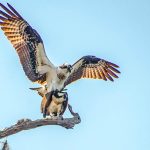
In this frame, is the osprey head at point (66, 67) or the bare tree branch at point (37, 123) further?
the osprey head at point (66, 67)

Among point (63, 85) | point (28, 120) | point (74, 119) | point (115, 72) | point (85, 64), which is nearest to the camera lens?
point (28, 120)

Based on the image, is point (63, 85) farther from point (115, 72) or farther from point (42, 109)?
point (115, 72)

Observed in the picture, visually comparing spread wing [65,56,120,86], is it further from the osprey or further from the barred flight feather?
the barred flight feather

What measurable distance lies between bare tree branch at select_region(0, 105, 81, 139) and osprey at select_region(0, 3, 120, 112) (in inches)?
33.9

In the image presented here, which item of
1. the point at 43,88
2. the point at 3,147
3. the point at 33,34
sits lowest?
the point at 3,147

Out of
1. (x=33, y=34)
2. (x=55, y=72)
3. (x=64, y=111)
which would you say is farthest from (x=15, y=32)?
(x=64, y=111)

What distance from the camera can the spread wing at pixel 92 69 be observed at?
49.9ft

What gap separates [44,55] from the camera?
48.3 feet

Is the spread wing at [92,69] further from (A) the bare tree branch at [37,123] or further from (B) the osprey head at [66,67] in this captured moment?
(A) the bare tree branch at [37,123]

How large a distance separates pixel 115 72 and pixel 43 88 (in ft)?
11.1

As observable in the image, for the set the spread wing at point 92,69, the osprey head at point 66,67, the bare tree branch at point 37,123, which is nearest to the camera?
the bare tree branch at point 37,123

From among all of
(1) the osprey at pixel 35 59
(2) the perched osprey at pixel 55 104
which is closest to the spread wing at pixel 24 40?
(1) the osprey at pixel 35 59

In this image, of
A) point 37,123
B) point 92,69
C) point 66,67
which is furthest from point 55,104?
point 92,69

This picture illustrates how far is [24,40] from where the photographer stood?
588 inches
